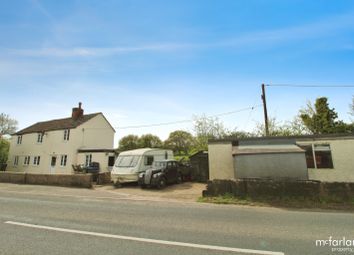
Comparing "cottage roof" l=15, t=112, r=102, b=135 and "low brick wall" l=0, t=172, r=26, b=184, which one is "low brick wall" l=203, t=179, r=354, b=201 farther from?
"cottage roof" l=15, t=112, r=102, b=135

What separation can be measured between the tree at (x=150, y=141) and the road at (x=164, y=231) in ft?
157

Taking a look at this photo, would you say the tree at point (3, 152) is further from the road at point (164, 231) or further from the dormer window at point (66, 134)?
the road at point (164, 231)

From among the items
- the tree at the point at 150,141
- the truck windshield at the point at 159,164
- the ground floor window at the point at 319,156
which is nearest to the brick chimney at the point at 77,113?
the truck windshield at the point at 159,164

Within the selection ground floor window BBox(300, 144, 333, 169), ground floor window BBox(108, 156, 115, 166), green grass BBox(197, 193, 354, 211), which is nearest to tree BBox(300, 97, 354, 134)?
ground floor window BBox(300, 144, 333, 169)

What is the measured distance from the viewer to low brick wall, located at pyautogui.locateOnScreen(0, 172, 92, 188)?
651 inches

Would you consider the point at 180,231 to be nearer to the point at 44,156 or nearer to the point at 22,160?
the point at 44,156

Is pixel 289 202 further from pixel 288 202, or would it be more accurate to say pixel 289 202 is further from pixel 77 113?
pixel 77 113

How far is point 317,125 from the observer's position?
90.1 feet

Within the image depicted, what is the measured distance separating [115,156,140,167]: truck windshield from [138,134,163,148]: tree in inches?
1489

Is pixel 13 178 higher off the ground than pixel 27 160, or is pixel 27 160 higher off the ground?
pixel 27 160

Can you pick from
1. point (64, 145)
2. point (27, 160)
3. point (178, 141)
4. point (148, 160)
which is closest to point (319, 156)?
point (148, 160)

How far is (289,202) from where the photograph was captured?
31.3 ft

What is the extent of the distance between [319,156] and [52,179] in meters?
21.3

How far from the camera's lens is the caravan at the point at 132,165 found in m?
15.6
